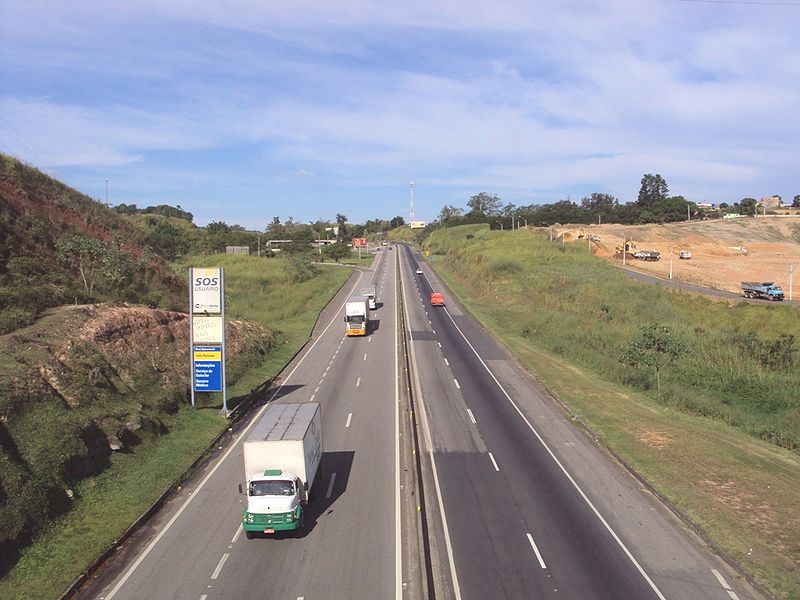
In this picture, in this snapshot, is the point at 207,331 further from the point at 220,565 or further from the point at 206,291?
the point at 220,565

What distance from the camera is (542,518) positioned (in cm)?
2145

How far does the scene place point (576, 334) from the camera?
59.9 m

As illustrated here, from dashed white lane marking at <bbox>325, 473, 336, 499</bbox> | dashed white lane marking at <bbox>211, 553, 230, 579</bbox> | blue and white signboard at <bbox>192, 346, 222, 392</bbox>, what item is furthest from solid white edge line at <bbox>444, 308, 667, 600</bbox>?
blue and white signboard at <bbox>192, 346, 222, 392</bbox>

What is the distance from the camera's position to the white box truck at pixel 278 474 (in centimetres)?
1947

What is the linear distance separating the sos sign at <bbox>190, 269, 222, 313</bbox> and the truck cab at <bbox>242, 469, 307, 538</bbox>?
16118 millimetres

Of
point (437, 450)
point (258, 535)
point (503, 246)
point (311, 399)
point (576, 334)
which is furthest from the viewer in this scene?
point (503, 246)

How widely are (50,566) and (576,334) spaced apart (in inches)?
1991

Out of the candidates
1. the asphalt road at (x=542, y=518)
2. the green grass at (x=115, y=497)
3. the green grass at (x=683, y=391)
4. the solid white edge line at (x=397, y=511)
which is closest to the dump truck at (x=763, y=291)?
the green grass at (x=683, y=391)

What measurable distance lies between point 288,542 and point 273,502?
1502 mm

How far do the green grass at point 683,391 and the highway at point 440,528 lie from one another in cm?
176

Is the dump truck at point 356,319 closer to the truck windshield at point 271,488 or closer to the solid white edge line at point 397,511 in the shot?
the solid white edge line at point 397,511

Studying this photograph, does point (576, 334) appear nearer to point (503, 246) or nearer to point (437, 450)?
point (437, 450)

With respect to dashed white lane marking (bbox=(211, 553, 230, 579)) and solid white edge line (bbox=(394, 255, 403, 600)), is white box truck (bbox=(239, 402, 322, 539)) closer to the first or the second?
dashed white lane marking (bbox=(211, 553, 230, 579))

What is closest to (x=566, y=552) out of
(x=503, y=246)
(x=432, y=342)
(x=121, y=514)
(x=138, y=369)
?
(x=121, y=514)
